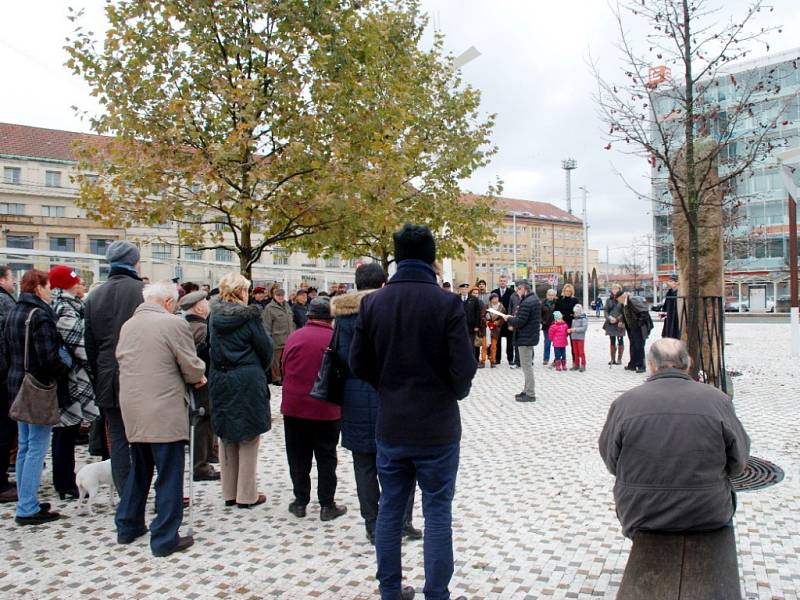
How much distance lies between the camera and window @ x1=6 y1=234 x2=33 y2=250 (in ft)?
181

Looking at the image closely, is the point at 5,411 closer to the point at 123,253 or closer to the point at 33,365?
the point at 33,365

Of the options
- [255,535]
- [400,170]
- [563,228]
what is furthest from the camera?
[563,228]

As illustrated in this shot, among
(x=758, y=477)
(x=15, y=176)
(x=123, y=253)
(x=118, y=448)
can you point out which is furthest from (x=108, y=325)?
(x=15, y=176)

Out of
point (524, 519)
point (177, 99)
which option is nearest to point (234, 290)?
point (524, 519)

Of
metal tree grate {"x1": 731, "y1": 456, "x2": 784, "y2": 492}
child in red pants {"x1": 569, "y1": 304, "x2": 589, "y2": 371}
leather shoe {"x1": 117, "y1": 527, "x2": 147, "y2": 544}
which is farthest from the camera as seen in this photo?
child in red pants {"x1": 569, "y1": 304, "x2": 589, "y2": 371}

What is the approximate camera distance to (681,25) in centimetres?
600

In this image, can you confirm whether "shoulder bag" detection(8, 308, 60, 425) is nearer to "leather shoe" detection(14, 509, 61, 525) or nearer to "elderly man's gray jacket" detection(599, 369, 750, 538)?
"leather shoe" detection(14, 509, 61, 525)

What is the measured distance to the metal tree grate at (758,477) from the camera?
564cm

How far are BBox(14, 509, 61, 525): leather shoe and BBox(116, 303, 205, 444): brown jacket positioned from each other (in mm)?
1320

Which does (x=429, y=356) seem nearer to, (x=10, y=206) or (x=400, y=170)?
(x=400, y=170)

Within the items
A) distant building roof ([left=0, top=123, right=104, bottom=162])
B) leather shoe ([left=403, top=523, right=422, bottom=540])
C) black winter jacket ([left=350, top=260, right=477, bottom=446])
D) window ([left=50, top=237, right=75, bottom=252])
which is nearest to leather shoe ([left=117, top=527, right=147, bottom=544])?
leather shoe ([left=403, top=523, right=422, bottom=540])

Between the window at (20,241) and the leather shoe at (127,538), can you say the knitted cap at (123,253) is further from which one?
the window at (20,241)

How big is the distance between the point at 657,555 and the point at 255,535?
297 cm

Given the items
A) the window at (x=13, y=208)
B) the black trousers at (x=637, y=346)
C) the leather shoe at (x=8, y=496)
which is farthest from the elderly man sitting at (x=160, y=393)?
the window at (x=13, y=208)
